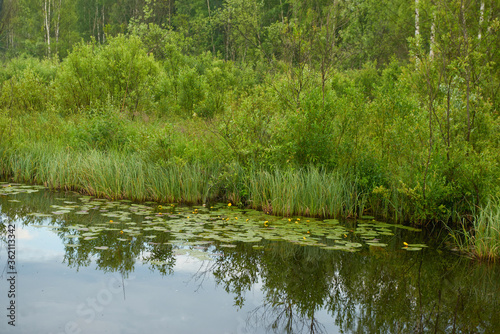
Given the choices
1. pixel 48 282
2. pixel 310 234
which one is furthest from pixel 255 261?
pixel 48 282

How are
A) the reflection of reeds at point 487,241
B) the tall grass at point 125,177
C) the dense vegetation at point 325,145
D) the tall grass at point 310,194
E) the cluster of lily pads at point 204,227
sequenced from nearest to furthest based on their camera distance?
the reflection of reeds at point 487,241 < the cluster of lily pads at point 204,227 < the dense vegetation at point 325,145 < the tall grass at point 310,194 < the tall grass at point 125,177

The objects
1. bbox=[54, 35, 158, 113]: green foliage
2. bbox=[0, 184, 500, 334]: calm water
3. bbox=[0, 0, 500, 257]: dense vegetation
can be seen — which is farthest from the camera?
bbox=[54, 35, 158, 113]: green foliage

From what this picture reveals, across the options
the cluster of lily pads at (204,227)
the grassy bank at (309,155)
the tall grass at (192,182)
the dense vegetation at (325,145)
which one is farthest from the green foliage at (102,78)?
the cluster of lily pads at (204,227)

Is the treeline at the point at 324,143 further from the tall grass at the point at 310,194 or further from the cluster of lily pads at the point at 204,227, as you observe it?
the cluster of lily pads at the point at 204,227

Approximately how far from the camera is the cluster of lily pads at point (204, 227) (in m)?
5.82

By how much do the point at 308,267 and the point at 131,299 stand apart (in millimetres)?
1982

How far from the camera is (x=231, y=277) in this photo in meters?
4.81

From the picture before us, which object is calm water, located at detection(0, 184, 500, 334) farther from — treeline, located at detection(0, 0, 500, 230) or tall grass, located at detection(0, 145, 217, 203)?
tall grass, located at detection(0, 145, 217, 203)

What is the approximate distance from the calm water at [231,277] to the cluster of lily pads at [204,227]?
28mm

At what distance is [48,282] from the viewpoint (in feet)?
14.6

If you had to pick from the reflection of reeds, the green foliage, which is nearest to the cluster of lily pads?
the reflection of reeds

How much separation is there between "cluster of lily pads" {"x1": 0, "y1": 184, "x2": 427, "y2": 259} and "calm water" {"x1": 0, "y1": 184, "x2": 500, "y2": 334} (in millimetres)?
28

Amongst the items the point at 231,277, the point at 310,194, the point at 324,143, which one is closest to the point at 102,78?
the point at 324,143

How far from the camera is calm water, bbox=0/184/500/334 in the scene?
378 centimetres
